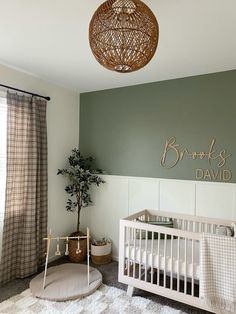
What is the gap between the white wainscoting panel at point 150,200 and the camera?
8.84 ft

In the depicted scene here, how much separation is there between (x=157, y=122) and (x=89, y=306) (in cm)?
220

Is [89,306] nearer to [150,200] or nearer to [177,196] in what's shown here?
[150,200]

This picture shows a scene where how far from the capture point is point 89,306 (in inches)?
88.2

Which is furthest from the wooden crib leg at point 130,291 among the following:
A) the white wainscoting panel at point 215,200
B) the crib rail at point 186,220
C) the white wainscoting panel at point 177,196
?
the white wainscoting panel at point 215,200

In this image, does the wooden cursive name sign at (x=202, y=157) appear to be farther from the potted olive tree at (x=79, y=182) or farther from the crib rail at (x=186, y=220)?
the potted olive tree at (x=79, y=182)

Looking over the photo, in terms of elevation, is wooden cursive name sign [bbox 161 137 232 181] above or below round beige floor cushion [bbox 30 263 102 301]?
above

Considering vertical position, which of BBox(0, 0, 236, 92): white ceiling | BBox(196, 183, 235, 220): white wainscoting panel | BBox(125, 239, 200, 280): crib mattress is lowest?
BBox(125, 239, 200, 280): crib mattress

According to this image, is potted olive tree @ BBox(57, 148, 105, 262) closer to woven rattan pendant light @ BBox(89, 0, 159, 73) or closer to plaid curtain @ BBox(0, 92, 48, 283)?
plaid curtain @ BBox(0, 92, 48, 283)

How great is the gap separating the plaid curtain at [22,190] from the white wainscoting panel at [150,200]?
0.91 meters

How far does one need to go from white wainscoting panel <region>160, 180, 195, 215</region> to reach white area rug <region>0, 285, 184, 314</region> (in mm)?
1066

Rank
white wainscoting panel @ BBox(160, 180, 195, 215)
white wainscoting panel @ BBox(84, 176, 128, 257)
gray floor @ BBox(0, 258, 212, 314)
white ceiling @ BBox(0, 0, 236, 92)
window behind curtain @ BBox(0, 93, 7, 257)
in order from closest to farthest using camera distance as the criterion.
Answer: white ceiling @ BBox(0, 0, 236, 92) < gray floor @ BBox(0, 258, 212, 314) < window behind curtain @ BBox(0, 93, 7, 257) < white wainscoting panel @ BBox(160, 180, 195, 215) < white wainscoting panel @ BBox(84, 176, 128, 257)

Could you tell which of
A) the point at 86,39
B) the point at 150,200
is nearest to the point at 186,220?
the point at 150,200

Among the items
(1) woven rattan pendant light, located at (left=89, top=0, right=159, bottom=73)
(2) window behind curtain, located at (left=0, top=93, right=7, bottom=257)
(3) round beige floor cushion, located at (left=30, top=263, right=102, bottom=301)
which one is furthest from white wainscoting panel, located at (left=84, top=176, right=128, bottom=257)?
(1) woven rattan pendant light, located at (left=89, top=0, right=159, bottom=73)

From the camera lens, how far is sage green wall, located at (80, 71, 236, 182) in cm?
273
